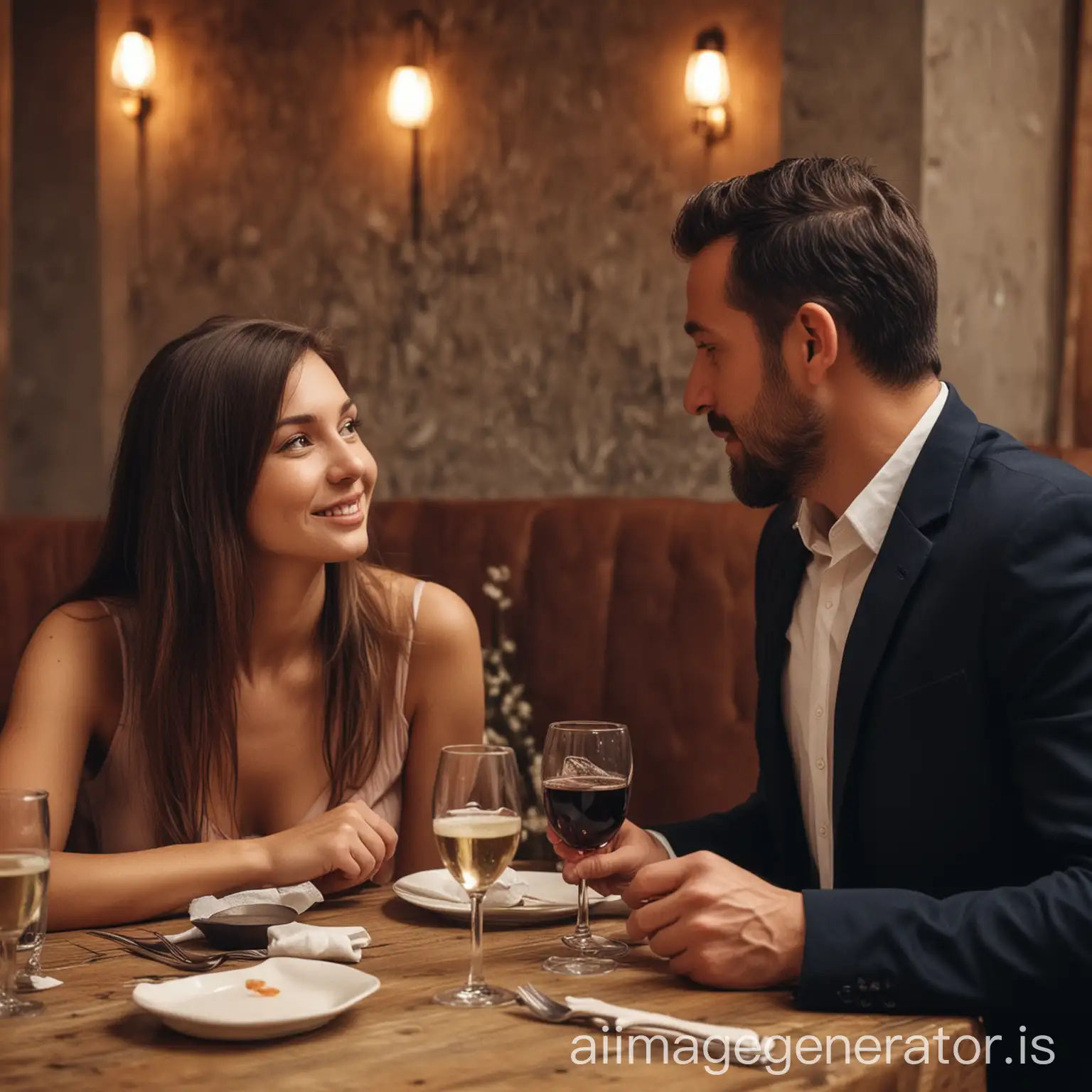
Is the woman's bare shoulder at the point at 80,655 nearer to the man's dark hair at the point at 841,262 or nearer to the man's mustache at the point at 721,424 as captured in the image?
the man's mustache at the point at 721,424

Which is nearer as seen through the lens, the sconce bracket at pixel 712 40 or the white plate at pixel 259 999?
the white plate at pixel 259 999

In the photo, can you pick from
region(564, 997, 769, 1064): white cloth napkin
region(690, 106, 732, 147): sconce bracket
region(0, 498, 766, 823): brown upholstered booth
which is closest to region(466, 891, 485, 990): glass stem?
region(564, 997, 769, 1064): white cloth napkin

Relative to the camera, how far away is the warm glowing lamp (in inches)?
202

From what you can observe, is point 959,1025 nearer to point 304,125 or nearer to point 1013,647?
point 1013,647

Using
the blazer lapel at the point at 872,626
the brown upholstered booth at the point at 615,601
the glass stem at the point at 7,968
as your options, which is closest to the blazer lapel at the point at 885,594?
the blazer lapel at the point at 872,626

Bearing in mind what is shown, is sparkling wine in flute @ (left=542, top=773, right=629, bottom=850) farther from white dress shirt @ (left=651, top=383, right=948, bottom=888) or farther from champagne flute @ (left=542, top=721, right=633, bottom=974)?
white dress shirt @ (left=651, top=383, right=948, bottom=888)

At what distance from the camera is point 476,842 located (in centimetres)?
128

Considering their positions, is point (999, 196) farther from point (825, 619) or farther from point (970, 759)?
point (970, 759)

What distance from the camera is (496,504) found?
3270mm

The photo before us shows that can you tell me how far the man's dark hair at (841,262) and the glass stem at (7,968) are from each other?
1.14 metres

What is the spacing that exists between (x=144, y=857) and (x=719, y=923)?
80cm

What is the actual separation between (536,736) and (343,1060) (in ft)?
6.51

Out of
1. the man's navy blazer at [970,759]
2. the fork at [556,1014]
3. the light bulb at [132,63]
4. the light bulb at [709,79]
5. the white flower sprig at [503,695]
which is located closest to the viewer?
the fork at [556,1014]

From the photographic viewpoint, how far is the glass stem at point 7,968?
125cm
